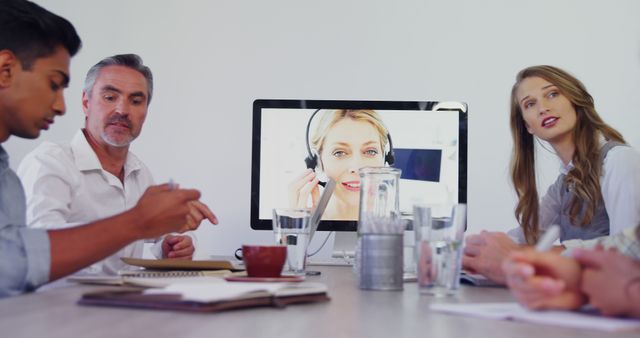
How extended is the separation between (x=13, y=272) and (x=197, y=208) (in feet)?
2.13

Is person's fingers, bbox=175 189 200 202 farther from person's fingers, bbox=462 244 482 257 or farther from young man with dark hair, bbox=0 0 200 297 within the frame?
person's fingers, bbox=462 244 482 257

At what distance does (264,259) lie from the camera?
1.37 m

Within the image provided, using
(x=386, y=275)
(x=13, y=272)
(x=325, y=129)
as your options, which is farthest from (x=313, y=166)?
(x=13, y=272)

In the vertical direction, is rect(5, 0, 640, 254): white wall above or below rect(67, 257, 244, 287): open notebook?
above

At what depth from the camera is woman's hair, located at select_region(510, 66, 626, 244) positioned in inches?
93.4

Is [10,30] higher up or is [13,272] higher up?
[10,30]

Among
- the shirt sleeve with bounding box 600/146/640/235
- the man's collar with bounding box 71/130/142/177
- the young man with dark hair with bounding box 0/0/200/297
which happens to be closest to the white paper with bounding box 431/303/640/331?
the young man with dark hair with bounding box 0/0/200/297

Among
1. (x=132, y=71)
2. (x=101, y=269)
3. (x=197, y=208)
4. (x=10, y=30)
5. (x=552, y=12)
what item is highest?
(x=552, y=12)

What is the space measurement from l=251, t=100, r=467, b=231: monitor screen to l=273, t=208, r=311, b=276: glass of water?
22.8 inches

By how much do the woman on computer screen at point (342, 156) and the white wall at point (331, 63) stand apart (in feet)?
2.39

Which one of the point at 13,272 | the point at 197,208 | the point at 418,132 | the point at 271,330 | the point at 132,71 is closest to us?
the point at 271,330

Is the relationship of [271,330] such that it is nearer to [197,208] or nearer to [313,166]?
[197,208]

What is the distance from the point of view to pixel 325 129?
7.75 ft

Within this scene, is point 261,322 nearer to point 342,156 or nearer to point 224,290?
point 224,290
